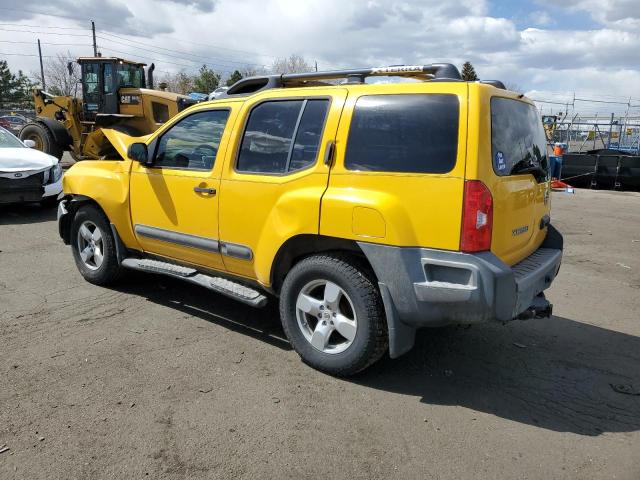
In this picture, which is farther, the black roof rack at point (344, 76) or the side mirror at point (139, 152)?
the side mirror at point (139, 152)

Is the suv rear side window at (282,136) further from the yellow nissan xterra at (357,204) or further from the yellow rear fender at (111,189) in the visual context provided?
the yellow rear fender at (111,189)

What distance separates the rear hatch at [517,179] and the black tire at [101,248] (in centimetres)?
365

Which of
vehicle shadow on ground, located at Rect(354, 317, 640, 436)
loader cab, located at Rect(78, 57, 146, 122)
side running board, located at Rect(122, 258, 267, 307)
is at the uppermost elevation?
loader cab, located at Rect(78, 57, 146, 122)

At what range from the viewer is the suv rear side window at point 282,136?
3.75 meters

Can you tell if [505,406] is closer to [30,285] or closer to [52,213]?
[30,285]

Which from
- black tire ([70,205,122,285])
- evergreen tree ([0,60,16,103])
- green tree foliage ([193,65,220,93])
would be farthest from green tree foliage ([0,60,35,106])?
black tire ([70,205,122,285])

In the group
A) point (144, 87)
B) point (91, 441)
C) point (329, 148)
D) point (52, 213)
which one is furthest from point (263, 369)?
point (144, 87)

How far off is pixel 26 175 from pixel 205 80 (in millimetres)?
46817

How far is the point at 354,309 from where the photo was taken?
3.50 metres

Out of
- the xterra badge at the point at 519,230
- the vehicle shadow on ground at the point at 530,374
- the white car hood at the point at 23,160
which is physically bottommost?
the vehicle shadow on ground at the point at 530,374

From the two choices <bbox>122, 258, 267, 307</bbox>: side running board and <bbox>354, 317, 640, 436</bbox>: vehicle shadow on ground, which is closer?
<bbox>354, 317, 640, 436</bbox>: vehicle shadow on ground

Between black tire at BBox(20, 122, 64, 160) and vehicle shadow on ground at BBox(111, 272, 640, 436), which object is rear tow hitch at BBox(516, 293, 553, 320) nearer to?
vehicle shadow on ground at BBox(111, 272, 640, 436)

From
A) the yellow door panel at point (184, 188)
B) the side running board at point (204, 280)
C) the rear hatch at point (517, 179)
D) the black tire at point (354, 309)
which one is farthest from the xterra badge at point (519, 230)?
the yellow door panel at point (184, 188)

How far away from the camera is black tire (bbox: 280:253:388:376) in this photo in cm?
344
